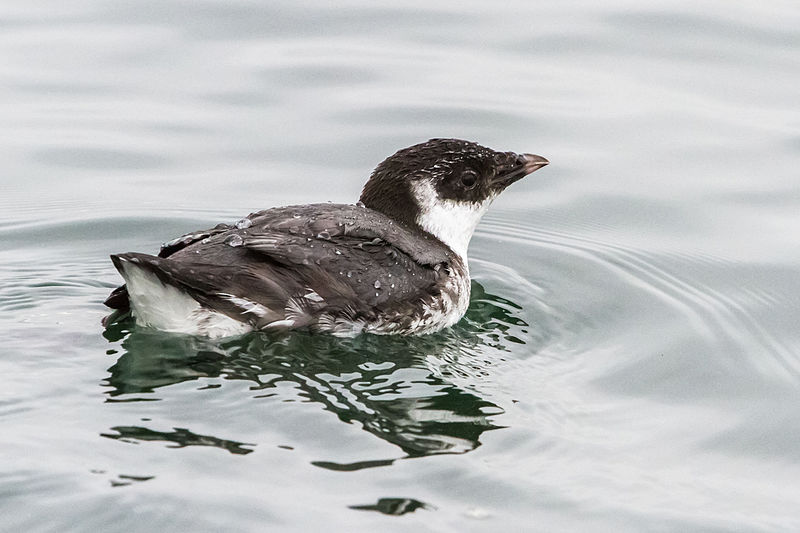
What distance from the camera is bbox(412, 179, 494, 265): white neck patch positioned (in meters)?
7.78

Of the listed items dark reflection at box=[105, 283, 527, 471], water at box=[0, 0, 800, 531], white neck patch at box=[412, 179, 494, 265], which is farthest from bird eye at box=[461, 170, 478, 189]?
dark reflection at box=[105, 283, 527, 471]

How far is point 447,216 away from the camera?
7.92 m

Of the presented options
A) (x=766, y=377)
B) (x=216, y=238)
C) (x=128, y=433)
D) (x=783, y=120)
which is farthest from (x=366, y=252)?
(x=783, y=120)

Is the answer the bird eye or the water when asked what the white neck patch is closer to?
the bird eye

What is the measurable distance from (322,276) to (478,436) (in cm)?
134

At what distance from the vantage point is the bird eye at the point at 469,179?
788 cm

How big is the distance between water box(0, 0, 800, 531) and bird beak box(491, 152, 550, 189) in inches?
27.7

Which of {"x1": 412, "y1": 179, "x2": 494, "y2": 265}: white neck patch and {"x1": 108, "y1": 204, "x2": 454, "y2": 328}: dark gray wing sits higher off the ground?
{"x1": 412, "y1": 179, "x2": 494, "y2": 265}: white neck patch

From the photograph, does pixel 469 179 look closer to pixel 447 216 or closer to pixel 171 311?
pixel 447 216

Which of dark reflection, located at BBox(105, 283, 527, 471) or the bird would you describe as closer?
dark reflection, located at BBox(105, 283, 527, 471)

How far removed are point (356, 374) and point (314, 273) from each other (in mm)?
596

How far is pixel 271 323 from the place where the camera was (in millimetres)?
6879

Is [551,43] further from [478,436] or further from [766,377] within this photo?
[478,436]

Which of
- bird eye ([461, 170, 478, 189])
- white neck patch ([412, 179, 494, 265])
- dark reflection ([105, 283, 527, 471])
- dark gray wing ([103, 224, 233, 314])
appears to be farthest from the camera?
bird eye ([461, 170, 478, 189])
